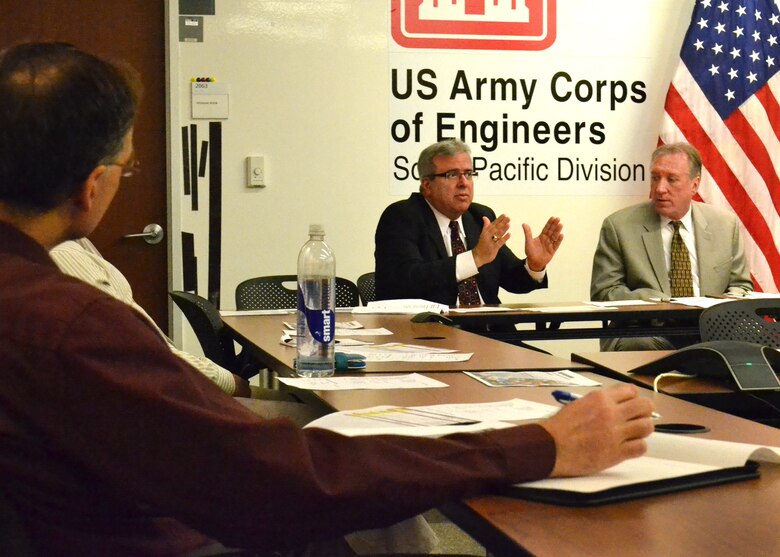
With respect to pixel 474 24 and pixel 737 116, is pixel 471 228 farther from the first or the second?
pixel 737 116

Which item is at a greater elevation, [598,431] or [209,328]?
[598,431]

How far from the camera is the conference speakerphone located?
2.01 meters

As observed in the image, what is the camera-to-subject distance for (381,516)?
3.31ft

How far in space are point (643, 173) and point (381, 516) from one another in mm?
5149

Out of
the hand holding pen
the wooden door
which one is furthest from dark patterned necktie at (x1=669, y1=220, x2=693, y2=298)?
the hand holding pen

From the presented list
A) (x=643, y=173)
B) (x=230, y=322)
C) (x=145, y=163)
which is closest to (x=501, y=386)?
(x=230, y=322)

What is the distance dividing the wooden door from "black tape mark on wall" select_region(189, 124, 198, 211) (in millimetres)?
147

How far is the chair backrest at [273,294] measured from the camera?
14.5 feet

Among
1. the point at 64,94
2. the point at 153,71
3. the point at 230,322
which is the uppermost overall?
the point at 153,71

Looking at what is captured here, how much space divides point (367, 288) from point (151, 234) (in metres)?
1.28

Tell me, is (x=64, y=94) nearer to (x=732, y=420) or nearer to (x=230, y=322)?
(x=732, y=420)

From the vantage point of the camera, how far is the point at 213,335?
11.0 feet

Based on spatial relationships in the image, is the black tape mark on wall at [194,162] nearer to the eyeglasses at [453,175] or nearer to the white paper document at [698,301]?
the eyeglasses at [453,175]

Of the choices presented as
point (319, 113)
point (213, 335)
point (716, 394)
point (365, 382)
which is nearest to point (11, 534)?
point (365, 382)
